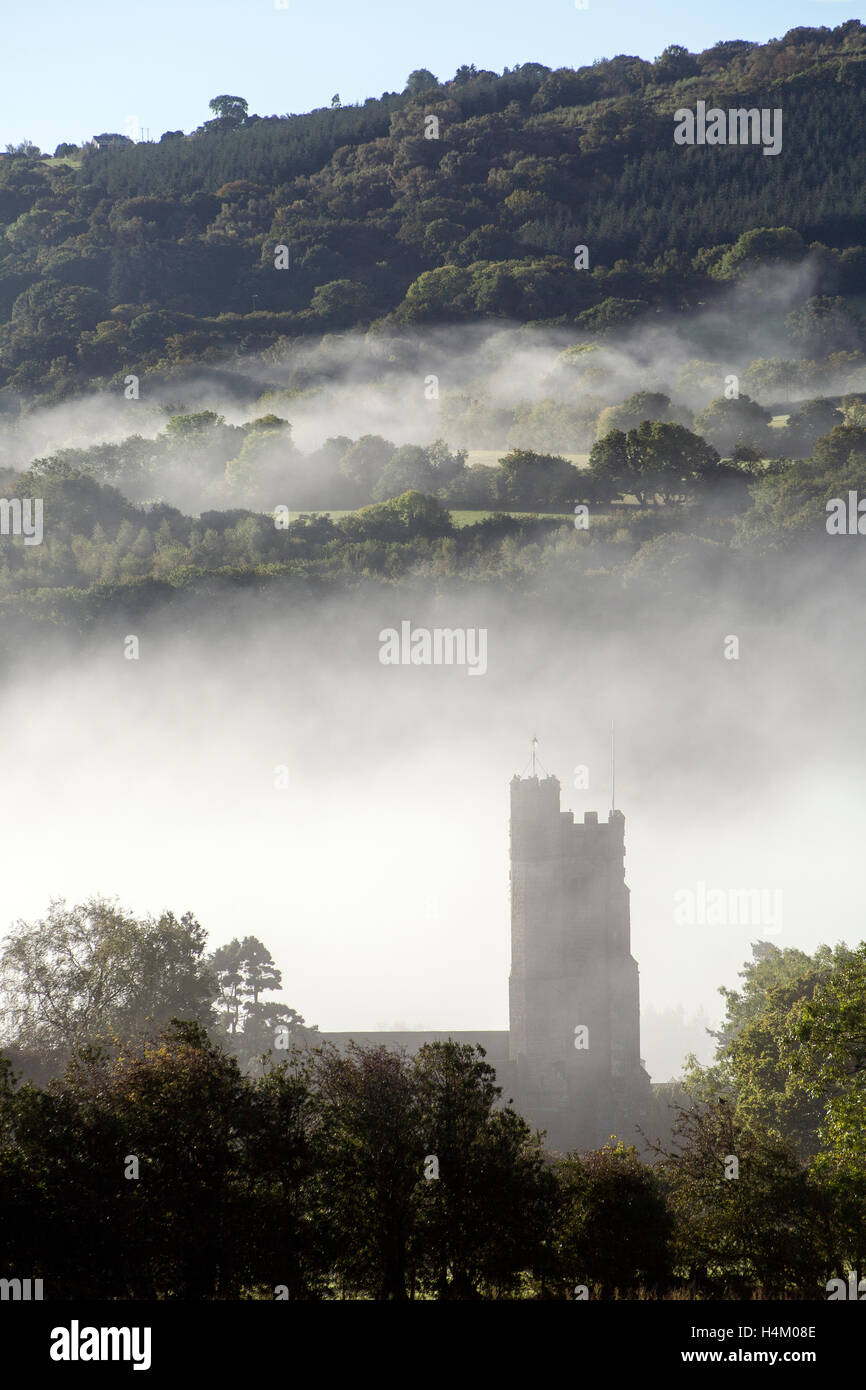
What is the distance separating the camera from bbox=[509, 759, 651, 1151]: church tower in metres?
66.4

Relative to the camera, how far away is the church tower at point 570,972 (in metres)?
66.4

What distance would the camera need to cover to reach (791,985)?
5581 cm

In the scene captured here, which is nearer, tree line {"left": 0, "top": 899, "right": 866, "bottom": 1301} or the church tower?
tree line {"left": 0, "top": 899, "right": 866, "bottom": 1301}

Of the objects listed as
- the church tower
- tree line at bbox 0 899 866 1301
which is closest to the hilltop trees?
the church tower

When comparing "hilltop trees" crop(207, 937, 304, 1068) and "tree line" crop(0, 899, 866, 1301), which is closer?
"tree line" crop(0, 899, 866, 1301)

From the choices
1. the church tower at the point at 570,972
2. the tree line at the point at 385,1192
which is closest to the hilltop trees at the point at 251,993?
the church tower at the point at 570,972

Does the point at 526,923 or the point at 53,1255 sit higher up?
the point at 526,923

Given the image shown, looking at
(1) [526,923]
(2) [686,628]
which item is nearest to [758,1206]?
(1) [526,923]

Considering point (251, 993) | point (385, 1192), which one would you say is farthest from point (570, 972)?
point (385, 1192)

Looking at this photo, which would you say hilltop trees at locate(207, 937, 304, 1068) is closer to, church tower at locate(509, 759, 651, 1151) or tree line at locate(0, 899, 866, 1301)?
church tower at locate(509, 759, 651, 1151)

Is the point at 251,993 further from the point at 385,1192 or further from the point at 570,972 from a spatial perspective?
the point at 385,1192

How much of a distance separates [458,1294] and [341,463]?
137395mm
